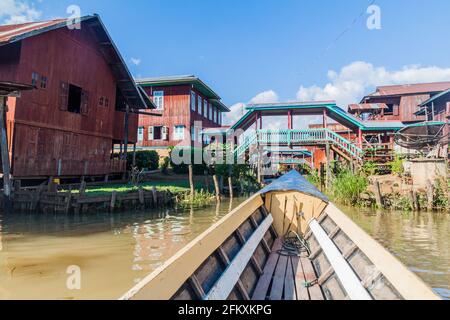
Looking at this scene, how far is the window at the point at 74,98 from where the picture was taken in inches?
690

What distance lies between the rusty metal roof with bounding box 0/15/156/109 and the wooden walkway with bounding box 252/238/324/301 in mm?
13814

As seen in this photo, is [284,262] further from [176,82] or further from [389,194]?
[176,82]

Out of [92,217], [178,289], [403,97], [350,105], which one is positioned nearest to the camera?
[178,289]

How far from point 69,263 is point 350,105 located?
111 feet

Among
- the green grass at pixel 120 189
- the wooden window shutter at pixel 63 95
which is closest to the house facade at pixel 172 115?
the green grass at pixel 120 189

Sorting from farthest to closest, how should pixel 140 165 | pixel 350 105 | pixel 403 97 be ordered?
pixel 403 97 < pixel 350 105 < pixel 140 165

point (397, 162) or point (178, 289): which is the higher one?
point (397, 162)

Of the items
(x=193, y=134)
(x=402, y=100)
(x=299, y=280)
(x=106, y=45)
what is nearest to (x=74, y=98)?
(x=106, y=45)

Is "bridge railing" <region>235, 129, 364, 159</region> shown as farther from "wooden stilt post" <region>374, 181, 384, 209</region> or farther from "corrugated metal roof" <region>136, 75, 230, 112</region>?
"corrugated metal roof" <region>136, 75, 230, 112</region>

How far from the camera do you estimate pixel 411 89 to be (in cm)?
3775

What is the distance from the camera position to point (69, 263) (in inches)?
250

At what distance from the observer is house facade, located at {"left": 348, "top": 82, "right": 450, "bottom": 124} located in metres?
Result: 36.0

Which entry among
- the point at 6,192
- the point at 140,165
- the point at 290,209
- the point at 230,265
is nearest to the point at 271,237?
the point at 290,209

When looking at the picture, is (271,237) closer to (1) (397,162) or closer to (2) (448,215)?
(2) (448,215)
